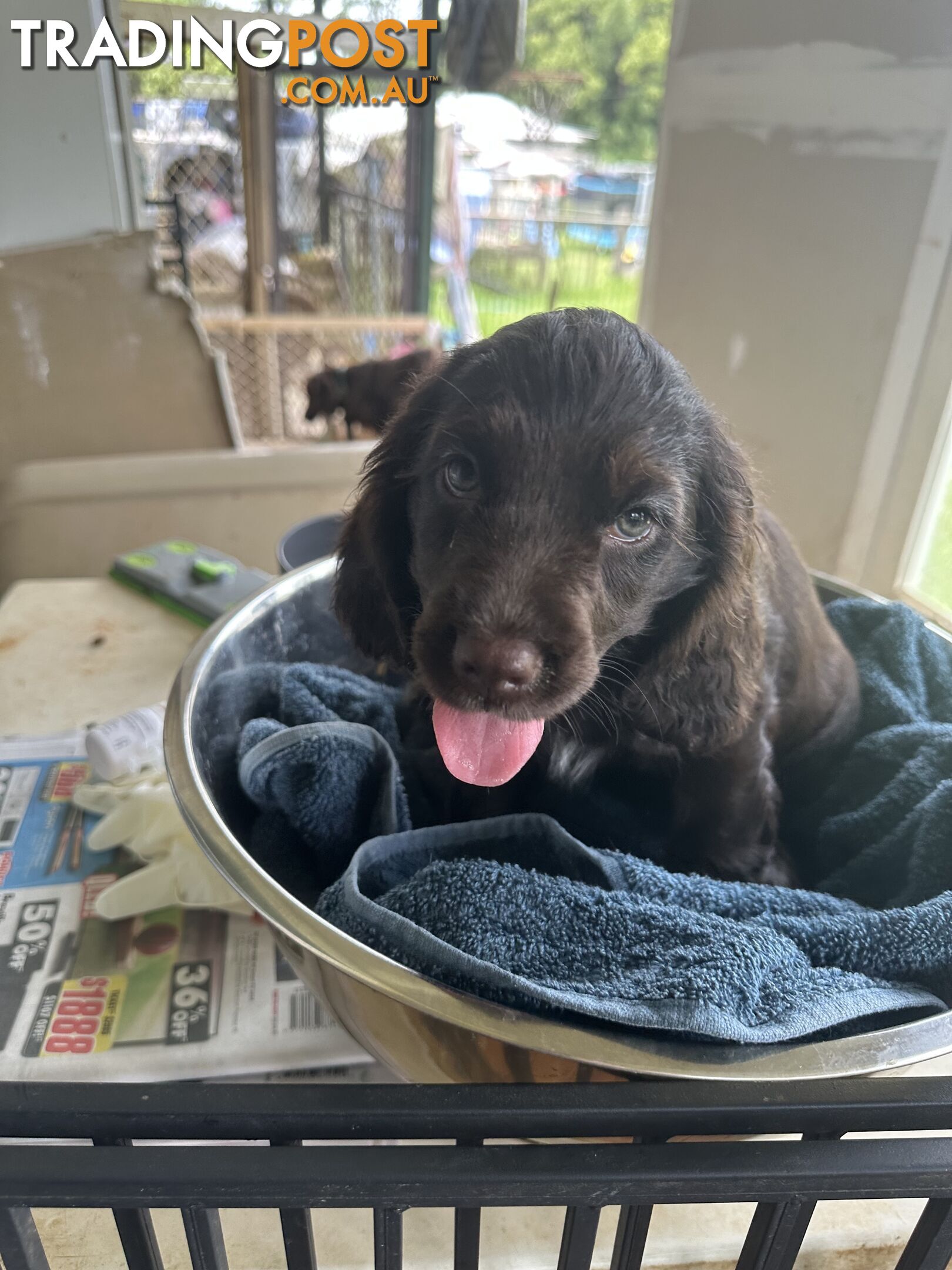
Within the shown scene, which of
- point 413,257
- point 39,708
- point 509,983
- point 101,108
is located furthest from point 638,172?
point 509,983

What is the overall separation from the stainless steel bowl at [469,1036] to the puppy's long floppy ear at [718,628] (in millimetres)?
328

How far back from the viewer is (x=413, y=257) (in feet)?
12.1

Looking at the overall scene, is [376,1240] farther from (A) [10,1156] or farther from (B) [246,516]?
(B) [246,516]

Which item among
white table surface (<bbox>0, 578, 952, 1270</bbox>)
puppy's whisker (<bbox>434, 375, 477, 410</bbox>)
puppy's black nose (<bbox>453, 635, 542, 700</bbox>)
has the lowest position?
white table surface (<bbox>0, 578, 952, 1270</bbox>)

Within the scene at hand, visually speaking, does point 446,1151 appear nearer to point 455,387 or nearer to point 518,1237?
point 518,1237

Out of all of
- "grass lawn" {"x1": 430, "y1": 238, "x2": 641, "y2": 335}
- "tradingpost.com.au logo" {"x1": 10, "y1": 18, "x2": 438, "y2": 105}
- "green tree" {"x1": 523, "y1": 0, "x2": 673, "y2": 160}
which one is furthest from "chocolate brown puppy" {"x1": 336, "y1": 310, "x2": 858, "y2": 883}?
"green tree" {"x1": 523, "y1": 0, "x2": 673, "y2": 160}

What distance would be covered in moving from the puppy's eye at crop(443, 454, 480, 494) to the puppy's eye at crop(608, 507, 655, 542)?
116mm

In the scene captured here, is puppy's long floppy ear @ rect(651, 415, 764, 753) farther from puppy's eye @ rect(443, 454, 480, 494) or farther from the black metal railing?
the black metal railing

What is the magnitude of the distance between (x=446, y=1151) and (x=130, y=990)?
1.66 feet

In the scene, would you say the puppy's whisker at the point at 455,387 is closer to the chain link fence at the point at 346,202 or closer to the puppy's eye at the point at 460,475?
the puppy's eye at the point at 460,475

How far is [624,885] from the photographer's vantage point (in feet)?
2.42

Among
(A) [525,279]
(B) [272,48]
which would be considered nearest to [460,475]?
(B) [272,48]

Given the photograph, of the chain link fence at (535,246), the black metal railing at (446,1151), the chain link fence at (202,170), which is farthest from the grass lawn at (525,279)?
the black metal railing at (446,1151)

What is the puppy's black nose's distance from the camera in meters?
0.62
